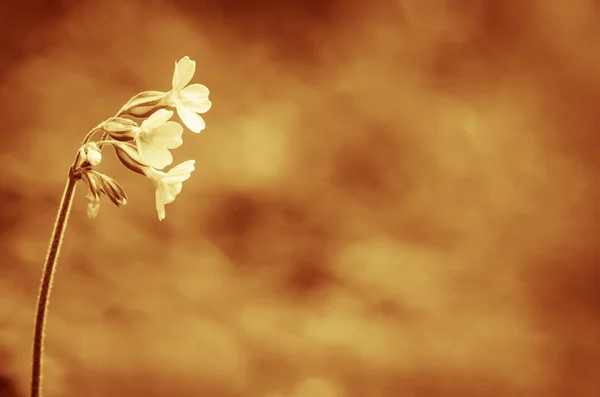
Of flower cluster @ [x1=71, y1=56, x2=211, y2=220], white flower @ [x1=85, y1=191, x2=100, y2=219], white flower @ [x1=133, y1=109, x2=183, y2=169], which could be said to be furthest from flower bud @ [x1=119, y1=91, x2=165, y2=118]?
white flower @ [x1=85, y1=191, x2=100, y2=219]

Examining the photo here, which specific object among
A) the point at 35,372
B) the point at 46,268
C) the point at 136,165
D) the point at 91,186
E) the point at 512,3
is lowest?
the point at 35,372

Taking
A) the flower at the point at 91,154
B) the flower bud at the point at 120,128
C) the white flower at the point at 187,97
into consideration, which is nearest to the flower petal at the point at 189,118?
the white flower at the point at 187,97

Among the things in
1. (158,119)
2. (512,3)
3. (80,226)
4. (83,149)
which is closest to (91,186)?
(83,149)

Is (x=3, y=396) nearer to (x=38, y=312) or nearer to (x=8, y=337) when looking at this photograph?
(x=8, y=337)

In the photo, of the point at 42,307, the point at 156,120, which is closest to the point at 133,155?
the point at 156,120

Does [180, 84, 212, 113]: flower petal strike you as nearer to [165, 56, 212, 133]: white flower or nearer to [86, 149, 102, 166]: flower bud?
[165, 56, 212, 133]: white flower

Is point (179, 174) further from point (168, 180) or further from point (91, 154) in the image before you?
point (91, 154)
